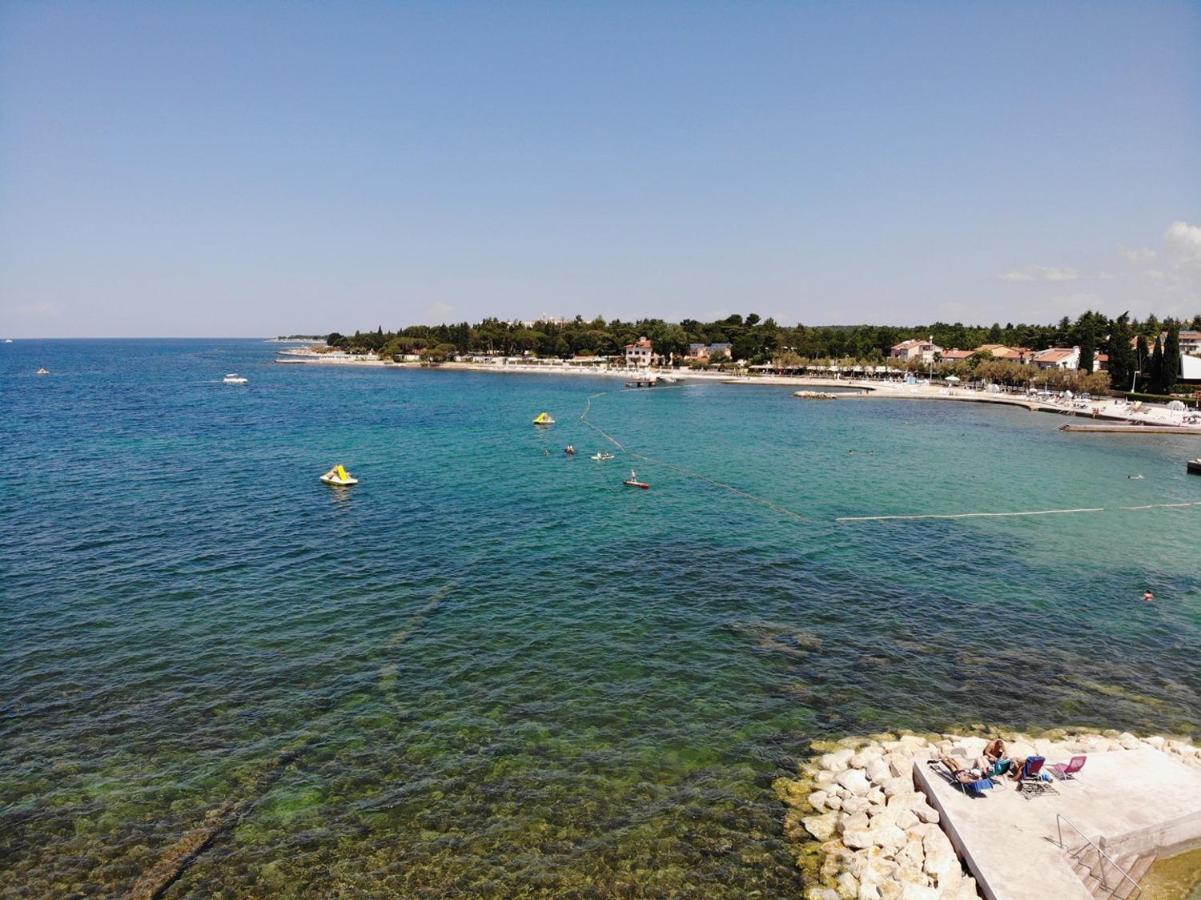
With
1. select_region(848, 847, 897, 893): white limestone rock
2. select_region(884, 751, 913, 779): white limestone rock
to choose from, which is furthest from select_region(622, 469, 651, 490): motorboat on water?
select_region(848, 847, 897, 893): white limestone rock

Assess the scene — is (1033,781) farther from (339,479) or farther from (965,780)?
(339,479)

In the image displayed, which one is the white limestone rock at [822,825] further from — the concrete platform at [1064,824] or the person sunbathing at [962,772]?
the person sunbathing at [962,772]

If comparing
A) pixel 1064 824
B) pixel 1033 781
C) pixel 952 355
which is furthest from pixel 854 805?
pixel 952 355

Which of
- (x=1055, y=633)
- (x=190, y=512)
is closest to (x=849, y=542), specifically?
(x=1055, y=633)

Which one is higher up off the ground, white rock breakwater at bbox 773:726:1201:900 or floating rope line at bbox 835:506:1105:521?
floating rope line at bbox 835:506:1105:521

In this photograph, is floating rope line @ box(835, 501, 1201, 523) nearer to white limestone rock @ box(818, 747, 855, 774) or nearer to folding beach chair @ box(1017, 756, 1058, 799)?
white limestone rock @ box(818, 747, 855, 774)

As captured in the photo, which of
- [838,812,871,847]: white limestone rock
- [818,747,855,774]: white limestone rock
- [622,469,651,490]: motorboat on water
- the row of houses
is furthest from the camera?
the row of houses

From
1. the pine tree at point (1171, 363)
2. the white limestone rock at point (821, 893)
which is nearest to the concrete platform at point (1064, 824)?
the white limestone rock at point (821, 893)
